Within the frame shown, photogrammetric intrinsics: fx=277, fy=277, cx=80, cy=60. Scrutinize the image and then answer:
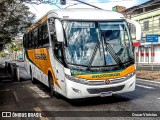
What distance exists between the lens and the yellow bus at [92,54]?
29.2 ft

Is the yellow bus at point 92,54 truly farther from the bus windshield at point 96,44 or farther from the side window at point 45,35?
the side window at point 45,35

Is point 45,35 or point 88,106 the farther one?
point 45,35

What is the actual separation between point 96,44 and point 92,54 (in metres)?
0.40

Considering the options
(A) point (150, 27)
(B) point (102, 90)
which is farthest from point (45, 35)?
(A) point (150, 27)

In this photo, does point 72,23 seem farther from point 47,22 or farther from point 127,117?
point 127,117

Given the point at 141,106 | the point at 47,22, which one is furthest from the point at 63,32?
the point at 141,106

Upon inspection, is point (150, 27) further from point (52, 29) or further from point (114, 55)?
point (114, 55)

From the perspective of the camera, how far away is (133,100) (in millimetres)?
10102

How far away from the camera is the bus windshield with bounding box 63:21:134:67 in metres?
9.05

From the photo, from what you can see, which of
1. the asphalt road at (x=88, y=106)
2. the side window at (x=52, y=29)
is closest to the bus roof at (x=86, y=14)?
the side window at (x=52, y=29)

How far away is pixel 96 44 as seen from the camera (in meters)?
9.25

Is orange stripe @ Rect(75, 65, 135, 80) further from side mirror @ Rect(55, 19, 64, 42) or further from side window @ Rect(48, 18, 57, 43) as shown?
side window @ Rect(48, 18, 57, 43)

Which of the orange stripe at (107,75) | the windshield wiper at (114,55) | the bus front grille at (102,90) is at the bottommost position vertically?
the bus front grille at (102,90)

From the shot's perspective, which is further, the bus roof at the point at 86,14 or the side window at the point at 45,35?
the side window at the point at 45,35
